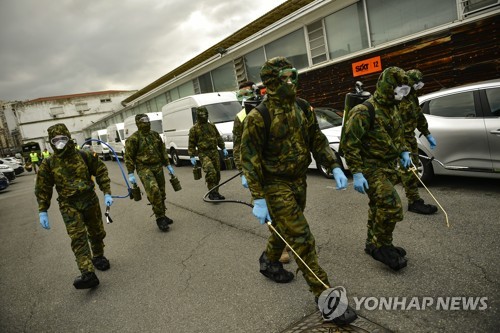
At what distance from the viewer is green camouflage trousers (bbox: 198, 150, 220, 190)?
266 inches

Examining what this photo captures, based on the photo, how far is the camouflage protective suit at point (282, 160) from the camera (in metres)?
2.57

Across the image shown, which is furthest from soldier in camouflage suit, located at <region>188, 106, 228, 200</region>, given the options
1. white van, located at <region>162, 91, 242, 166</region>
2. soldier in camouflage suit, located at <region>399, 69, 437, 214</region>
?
soldier in camouflage suit, located at <region>399, 69, 437, 214</region>

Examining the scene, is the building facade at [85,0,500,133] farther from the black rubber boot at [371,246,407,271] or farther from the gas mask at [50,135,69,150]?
the gas mask at [50,135,69,150]

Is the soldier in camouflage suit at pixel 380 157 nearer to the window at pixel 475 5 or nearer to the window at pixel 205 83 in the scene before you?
the window at pixel 475 5

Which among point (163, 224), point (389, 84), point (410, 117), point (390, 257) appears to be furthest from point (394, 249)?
point (163, 224)

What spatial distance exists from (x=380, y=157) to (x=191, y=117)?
377 inches

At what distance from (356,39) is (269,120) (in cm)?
975

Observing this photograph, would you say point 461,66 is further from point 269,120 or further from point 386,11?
point 269,120

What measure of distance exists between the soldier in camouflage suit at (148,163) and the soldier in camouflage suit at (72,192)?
4.67 ft

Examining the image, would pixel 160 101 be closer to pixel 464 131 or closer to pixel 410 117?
pixel 410 117

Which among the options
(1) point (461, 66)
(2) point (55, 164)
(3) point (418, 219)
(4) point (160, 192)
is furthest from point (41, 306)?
(1) point (461, 66)

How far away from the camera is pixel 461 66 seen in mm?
8656

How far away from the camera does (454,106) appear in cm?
509

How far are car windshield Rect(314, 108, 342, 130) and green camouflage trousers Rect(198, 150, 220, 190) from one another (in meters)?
2.69
